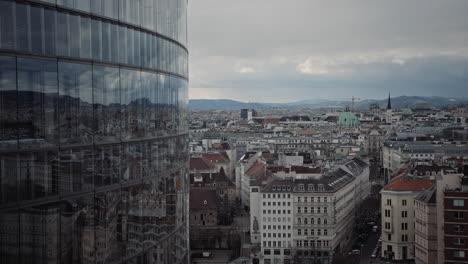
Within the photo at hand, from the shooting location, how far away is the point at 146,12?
25.0 m

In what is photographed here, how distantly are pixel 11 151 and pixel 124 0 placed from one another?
25.3ft

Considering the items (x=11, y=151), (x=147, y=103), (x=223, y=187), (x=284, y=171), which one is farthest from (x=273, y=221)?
(x=11, y=151)

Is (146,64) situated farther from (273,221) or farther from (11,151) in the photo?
(273,221)

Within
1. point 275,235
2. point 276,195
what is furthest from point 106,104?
point 275,235

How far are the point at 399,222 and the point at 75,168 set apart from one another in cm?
7590

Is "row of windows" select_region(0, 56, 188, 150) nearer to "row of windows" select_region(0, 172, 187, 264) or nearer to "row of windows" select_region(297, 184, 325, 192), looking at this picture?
"row of windows" select_region(0, 172, 187, 264)

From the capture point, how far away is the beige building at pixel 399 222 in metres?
89.6

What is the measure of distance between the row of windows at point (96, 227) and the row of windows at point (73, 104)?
1.80 m

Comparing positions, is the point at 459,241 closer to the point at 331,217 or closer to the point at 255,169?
A: the point at 331,217

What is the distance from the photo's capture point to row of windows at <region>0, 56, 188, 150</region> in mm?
17281

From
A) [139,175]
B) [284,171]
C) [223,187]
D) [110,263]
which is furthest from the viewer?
[223,187]

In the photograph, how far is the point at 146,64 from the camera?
2470 centimetres

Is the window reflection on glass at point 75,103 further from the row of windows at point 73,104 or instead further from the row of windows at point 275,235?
the row of windows at point 275,235

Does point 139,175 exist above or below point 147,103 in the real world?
below
